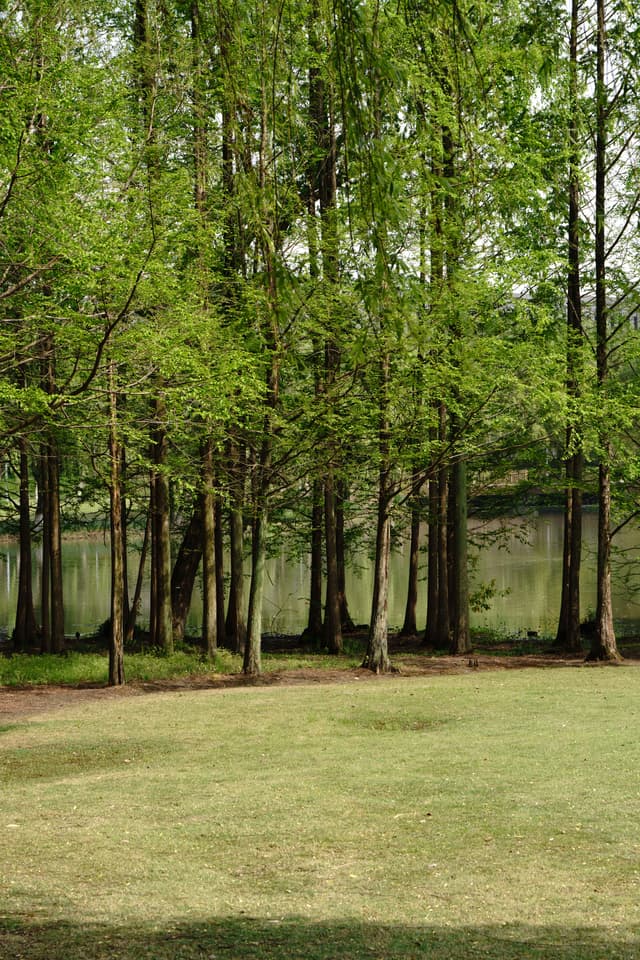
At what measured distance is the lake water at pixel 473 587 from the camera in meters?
A: 30.1

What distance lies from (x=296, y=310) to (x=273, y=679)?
826cm

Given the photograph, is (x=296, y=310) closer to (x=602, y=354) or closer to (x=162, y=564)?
(x=162, y=564)

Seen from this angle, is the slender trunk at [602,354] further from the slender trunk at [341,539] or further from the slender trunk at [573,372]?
the slender trunk at [341,539]

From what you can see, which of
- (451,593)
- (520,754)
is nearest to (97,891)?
(520,754)

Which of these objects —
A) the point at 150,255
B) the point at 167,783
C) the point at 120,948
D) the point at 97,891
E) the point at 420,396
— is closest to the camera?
the point at 120,948

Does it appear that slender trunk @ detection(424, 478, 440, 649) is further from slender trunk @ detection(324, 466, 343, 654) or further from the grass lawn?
the grass lawn

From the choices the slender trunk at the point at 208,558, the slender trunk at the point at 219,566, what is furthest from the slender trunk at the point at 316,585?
the slender trunk at the point at 208,558

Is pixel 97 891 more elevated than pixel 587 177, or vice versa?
pixel 587 177

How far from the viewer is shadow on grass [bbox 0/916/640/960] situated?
5012 millimetres

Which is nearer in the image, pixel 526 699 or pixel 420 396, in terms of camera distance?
pixel 526 699

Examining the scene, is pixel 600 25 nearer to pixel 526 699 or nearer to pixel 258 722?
pixel 526 699

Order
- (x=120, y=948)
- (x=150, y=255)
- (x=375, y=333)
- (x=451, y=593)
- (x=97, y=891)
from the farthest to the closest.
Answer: (x=451, y=593)
(x=375, y=333)
(x=150, y=255)
(x=97, y=891)
(x=120, y=948)

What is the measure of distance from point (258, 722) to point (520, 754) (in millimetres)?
3893

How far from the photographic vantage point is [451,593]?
2261 centimetres
